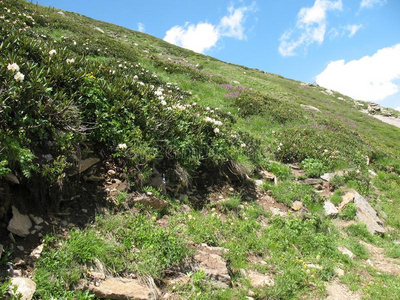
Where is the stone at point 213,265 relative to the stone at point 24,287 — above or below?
above

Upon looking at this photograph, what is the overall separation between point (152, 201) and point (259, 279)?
2.56 meters

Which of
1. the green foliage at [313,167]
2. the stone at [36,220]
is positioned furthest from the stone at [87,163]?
the green foliage at [313,167]

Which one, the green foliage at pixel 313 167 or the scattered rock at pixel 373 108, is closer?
the green foliage at pixel 313 167

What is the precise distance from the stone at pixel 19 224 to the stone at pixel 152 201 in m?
1.95

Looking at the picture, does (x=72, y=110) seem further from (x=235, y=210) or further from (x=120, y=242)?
(x=235, y=210)

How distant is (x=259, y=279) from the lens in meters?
4.96

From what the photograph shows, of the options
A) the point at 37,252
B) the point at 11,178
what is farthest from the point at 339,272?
the point at 11,178

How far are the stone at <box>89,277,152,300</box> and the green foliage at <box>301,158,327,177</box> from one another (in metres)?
8.30

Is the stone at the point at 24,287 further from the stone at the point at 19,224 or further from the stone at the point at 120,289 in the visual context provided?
the stone at the point at 19,224

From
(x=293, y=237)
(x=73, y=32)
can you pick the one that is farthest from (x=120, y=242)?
(x=73, y=32)

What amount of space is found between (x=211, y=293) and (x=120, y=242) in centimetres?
166

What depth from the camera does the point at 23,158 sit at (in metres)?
3.86

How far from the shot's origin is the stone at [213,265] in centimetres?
451

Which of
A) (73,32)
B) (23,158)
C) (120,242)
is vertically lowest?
(120,242)
